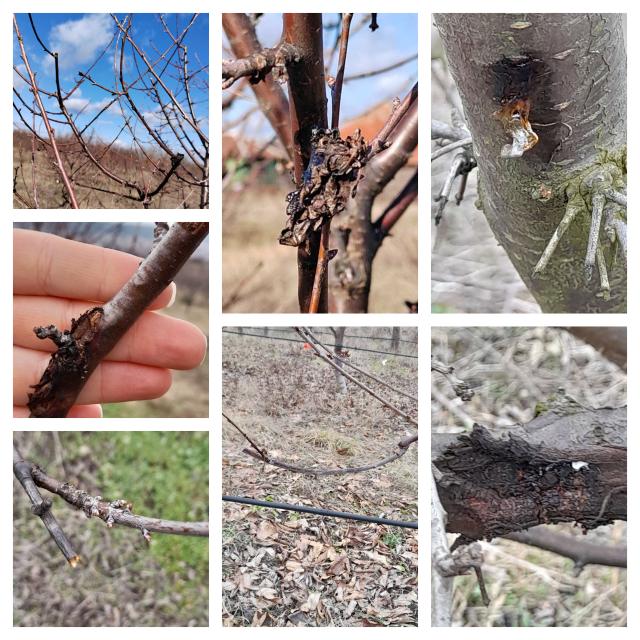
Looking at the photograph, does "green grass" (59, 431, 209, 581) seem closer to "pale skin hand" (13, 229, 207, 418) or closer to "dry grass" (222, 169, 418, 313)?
"pale skin hand" (13, 229, 207, 418)

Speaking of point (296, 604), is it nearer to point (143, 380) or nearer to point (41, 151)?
point (143, 380)

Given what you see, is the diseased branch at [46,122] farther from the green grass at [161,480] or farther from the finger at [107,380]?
the green grass at [161,480]

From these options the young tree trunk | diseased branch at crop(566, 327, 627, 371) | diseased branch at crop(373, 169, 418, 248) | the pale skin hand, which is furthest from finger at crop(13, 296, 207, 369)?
diseased branch at crop(566, 327, 627, 371)

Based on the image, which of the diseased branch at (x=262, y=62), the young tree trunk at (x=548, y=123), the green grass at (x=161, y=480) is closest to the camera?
the young tree trunk at (x=548, y=123)

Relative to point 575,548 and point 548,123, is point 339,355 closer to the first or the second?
point 548,123

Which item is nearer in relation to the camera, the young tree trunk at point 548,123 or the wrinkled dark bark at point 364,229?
the young tree trunk at point 548,123

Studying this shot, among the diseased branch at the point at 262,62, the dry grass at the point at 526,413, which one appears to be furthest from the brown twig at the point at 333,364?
the diseased branch at the point at 262,62
